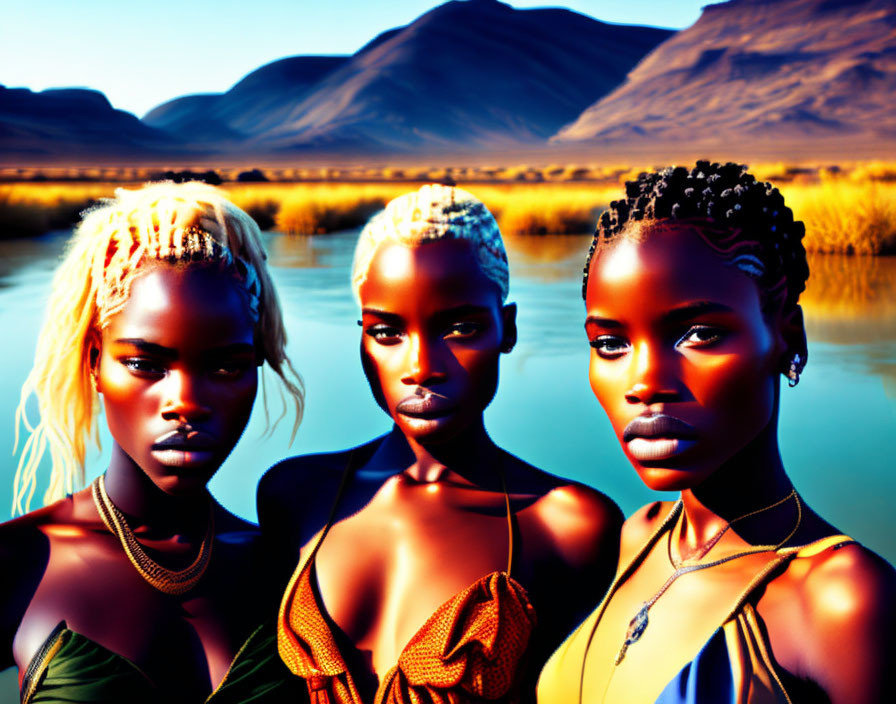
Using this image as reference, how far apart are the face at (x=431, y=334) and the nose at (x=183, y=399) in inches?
15.4

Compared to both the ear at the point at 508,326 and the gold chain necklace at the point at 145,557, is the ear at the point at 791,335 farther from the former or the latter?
the gold chain necklace at the point at 145,557

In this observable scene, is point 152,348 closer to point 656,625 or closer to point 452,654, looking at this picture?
point 452,654

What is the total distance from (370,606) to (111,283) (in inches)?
36.1

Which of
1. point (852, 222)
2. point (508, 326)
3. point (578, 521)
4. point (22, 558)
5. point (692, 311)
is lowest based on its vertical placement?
point (22, 558)

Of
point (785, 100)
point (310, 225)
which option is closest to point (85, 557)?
point (310, 225)

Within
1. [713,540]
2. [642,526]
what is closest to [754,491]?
[713,540]

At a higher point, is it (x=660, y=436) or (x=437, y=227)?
(x=437, y=227)

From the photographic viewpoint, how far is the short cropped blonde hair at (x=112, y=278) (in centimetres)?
204

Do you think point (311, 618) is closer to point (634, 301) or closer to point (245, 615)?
point (245, 615)

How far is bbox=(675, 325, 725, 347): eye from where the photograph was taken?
5.07 ft

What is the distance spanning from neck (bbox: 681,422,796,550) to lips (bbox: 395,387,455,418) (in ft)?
1.92

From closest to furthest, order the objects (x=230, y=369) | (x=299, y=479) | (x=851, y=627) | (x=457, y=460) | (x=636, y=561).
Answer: (x=851, y=627) → (x=636, y=561) → (x=230, y=369) → (x=457, y=460) → (x=299, y=479)

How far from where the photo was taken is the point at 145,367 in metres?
1.98

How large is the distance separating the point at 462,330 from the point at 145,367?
2.26 ft
